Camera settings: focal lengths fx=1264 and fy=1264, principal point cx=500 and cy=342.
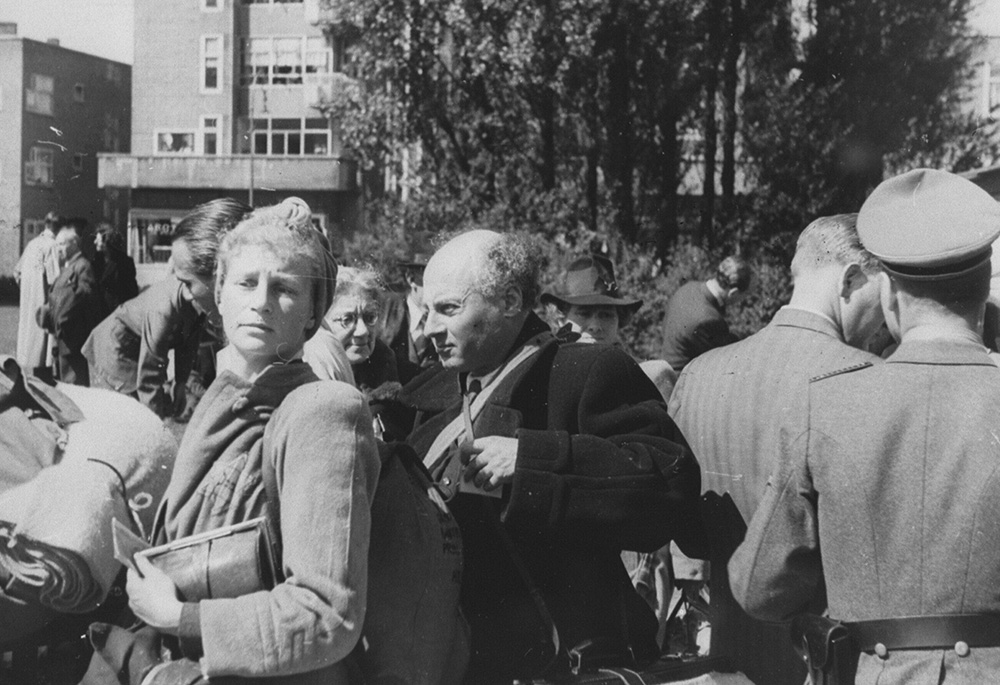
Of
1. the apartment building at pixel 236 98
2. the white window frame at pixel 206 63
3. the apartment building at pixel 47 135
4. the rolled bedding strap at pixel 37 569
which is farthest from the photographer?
the white window frame at pixel 206 63

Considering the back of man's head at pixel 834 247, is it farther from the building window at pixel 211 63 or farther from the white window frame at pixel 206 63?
the building window at pixel 211 63

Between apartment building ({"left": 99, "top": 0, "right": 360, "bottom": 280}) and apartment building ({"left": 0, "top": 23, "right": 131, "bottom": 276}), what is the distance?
423 cm

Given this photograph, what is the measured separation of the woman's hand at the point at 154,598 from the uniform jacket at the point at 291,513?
30 mm

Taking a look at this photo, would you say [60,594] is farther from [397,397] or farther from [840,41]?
[840,41]

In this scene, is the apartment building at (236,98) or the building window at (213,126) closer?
the apartment building at (236,98)

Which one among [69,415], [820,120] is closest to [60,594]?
[69,415]

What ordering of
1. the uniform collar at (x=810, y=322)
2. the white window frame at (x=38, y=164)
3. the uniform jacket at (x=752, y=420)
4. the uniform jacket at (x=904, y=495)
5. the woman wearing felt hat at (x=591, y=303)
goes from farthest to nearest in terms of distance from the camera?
the woman wearing felt hat at (x=591, y=303) → the white window frame at (x=38, y=164) → the uniform collar at (x=810, y=322) → the uniform jacket at (x=752, y=420) → the uniform jacket at (x=904, y=495)

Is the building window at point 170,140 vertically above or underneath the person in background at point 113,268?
above

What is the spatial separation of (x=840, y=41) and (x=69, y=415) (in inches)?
592

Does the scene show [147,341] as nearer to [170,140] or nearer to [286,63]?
[286,63]

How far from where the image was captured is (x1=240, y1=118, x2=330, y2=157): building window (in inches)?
570

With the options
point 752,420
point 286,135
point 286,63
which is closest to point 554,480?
point 752,420

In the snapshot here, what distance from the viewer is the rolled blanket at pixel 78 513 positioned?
Result: 2.45 meters

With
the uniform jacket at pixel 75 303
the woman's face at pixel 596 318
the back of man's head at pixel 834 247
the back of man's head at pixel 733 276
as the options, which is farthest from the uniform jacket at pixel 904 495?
the back of man's head at pixel 733 276
